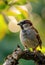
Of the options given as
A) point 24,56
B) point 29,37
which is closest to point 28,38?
point 29,37

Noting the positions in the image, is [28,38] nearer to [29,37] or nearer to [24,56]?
[29,37]

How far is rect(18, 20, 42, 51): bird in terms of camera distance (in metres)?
1.78

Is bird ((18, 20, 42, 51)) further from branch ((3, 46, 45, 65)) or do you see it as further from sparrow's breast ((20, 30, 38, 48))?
branch ((3, 46, 45, 65))

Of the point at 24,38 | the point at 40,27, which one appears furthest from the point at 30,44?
the point at 40,27

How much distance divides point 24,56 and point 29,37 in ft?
1.44

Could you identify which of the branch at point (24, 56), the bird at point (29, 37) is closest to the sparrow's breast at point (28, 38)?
the bird at point (29, 37)

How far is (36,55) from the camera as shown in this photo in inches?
58.4

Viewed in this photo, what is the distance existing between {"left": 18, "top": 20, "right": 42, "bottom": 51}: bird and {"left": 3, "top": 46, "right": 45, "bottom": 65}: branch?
0.23 m

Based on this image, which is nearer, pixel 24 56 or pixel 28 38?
pixel 24 56

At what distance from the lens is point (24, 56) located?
1.45m

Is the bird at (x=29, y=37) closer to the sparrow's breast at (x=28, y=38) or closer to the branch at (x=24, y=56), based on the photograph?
the sparrow's breast at (x=28, y=38)

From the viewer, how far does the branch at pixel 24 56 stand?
1.40m

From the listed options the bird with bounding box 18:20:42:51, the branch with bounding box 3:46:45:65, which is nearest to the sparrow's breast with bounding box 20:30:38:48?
the bird with bounding box 18:20:42:51

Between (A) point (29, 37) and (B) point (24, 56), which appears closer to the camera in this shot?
(B) point (24, 56)
